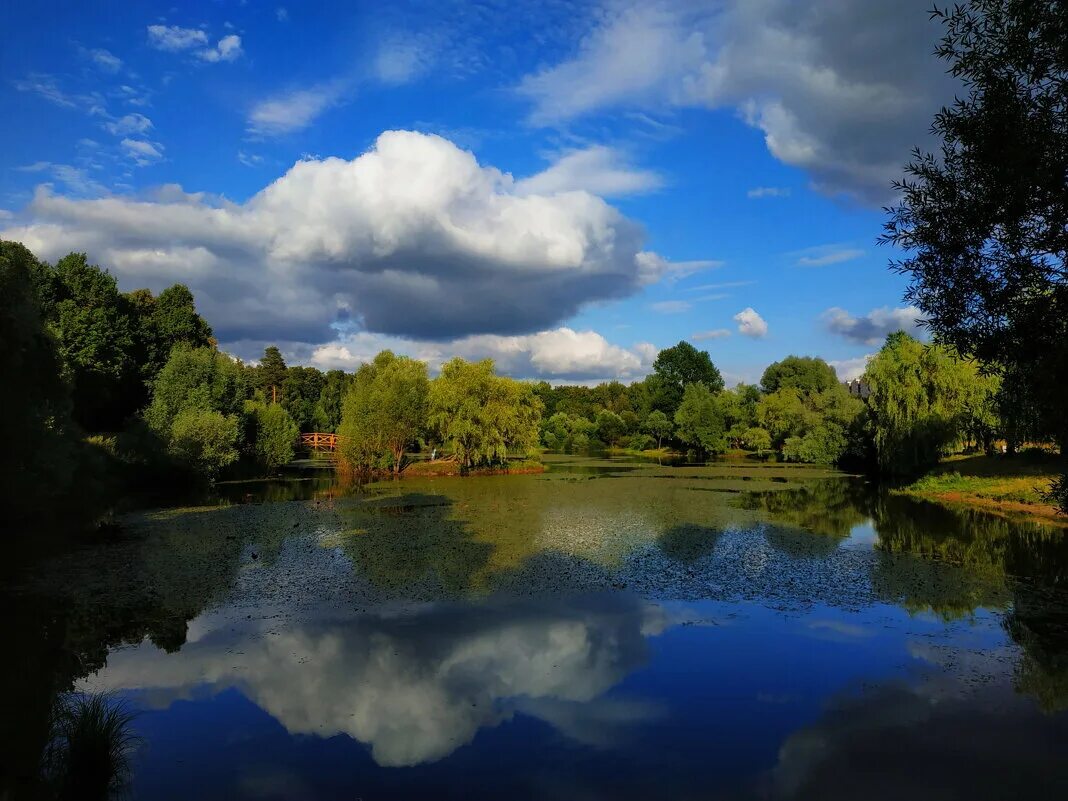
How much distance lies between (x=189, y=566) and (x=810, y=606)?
16.1 m

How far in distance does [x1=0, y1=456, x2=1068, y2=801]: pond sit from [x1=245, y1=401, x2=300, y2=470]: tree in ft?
107

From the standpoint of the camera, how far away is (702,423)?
78375 mm

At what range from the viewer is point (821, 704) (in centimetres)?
949

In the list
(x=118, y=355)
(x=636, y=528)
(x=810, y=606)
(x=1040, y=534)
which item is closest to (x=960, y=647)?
(x=810, y=606)

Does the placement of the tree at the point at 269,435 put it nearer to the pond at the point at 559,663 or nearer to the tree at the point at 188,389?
the tree at the point at 188,389

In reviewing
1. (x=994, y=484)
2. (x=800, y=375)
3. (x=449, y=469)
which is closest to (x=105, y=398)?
(x=449, y=469)

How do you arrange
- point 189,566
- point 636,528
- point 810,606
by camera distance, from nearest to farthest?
point 810,606
point 189,566
point 636,528

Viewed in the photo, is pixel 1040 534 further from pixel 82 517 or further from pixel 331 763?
pixel 82 517

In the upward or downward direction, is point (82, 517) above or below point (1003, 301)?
below

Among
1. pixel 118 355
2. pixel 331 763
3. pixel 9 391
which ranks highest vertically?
pixel 118 355

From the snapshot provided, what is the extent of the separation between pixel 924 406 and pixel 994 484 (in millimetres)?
7747

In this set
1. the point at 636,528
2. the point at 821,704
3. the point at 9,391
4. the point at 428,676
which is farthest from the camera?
the point at 636,528

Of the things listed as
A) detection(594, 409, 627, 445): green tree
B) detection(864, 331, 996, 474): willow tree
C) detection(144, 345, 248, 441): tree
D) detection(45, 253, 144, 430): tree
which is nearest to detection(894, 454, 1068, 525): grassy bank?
detection(864, 331, 996, 474): willow tree

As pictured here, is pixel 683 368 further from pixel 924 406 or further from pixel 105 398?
pixel 105 398
